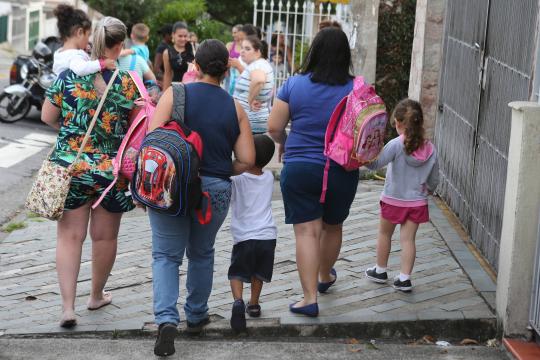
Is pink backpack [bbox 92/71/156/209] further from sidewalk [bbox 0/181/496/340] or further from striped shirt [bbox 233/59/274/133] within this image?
striped shirt [bbox 233/59/274/133]

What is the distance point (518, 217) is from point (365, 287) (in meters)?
1.47

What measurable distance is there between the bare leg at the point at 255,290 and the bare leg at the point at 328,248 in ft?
1.94

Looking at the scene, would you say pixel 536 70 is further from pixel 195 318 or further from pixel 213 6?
pixel 213 6

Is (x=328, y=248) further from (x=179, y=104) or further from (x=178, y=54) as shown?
(x=178, y=54)

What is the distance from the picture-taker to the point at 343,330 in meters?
6.02

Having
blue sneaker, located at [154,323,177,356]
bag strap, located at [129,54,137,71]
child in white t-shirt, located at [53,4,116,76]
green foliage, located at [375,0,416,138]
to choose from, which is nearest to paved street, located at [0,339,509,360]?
blue sneaker, located at [154,323,177,356]

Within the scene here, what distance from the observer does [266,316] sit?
6.20 metres

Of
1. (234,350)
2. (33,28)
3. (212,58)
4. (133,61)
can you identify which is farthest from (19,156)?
(33,28)

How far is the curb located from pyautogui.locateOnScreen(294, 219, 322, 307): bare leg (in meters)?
0.19

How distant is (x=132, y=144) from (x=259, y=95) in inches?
159

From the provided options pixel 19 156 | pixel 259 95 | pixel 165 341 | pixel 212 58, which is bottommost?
pixel 19 156

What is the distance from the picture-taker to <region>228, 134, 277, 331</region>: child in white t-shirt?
6.04 meters

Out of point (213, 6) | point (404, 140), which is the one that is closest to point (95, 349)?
point (404, 140)

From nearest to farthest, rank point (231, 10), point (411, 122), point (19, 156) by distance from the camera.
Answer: point (411, 122) → point (19, 156) → point (231, 10)
